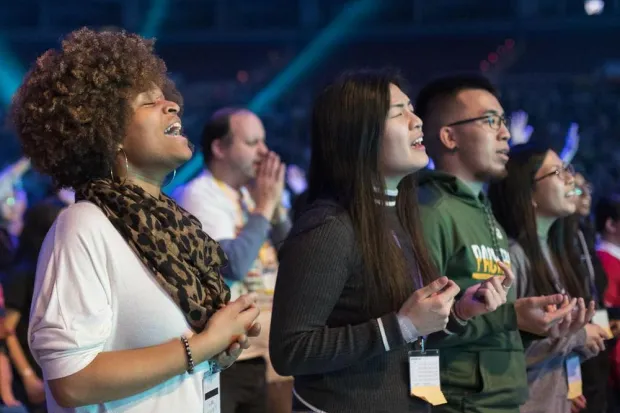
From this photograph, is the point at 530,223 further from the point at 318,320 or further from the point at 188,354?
the point at 188,354

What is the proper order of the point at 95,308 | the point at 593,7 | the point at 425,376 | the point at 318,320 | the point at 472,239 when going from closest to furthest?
1. the point at 95,308
2. the point at 318,320
3. the point at 425,376
4. the point at 472,239
5. the point at 593,7

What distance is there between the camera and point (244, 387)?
302 centimetres

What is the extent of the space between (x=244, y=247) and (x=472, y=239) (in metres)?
0.88

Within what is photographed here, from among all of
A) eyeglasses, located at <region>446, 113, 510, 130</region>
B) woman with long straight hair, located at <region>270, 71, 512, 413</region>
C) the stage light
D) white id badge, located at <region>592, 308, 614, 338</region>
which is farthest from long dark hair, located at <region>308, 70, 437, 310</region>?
the stage light

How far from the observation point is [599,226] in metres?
4.45

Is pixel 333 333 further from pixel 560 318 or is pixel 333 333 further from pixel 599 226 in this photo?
pixel 599 226

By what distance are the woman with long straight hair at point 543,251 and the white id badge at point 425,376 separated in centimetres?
75

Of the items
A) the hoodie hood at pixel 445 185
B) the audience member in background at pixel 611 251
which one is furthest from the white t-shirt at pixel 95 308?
the audience member in background at pixel 611 251

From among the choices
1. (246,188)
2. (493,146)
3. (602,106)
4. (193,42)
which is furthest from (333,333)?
(193,42)

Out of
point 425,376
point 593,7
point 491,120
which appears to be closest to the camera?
point 425,376

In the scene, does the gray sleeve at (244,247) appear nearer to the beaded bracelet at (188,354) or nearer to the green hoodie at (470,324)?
the green hoodie at (470,324)

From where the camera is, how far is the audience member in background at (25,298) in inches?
123

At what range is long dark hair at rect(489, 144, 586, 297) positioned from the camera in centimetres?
296

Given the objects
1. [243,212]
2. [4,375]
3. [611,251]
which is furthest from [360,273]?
[611,251]
